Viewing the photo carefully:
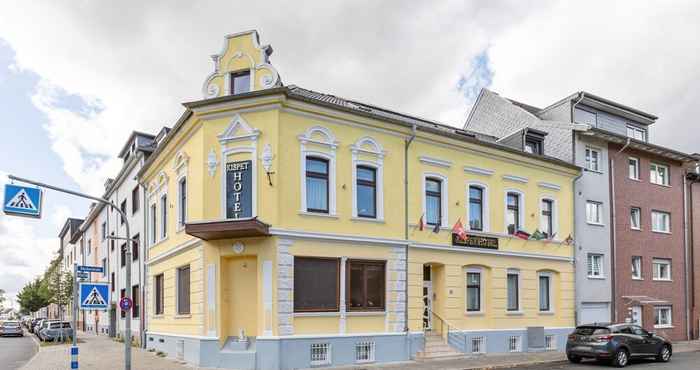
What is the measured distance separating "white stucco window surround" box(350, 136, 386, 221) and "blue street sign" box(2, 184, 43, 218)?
943cm

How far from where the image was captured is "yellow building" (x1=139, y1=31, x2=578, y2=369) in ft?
60.0

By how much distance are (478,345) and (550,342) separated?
463 cm

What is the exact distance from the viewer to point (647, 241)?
30672mm

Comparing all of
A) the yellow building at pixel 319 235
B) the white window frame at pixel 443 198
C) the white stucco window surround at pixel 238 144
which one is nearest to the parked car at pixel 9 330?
the yellow building at pixel 319 235

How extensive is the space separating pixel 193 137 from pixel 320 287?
265 inches

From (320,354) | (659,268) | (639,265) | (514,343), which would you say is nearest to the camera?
(320,354)

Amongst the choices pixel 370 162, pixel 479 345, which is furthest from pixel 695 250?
pixel 370 162

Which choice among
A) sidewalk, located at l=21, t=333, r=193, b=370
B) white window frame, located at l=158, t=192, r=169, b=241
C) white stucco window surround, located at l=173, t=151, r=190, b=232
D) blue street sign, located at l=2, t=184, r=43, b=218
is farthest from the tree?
blue street sign, located at l=2, t=184, r=43, b=218

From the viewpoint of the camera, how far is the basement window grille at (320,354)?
59.9ft

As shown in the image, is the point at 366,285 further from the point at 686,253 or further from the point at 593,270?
the point at 686,253

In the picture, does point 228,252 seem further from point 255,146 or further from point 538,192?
point 538,192

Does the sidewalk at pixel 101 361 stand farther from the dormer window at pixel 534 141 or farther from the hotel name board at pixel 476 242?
the dormer window at pixel 534 141

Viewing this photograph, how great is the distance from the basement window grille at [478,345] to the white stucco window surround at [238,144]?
1041cm

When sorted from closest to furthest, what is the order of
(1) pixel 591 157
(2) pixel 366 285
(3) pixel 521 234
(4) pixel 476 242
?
(2) pixel 366 285, (4) pixel 476 242, (3) pixel 521 234, (1) pixel 591 157
